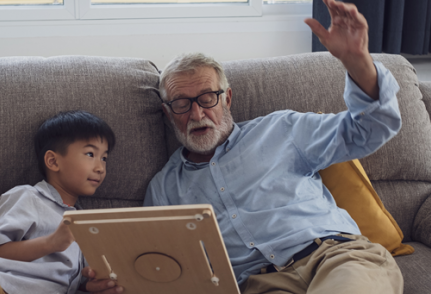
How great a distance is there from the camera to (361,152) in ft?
3.94

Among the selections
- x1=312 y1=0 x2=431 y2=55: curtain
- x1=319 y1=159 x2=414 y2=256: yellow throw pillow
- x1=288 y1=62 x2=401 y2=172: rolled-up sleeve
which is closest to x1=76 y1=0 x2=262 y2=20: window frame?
x1=312 y1=0 x2=431 y2=55: curtain

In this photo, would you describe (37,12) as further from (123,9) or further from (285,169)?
(285,169)

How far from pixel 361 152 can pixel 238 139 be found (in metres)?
0.45

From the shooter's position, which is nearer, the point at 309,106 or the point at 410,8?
the point at 309,106

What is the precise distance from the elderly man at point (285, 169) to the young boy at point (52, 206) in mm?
275

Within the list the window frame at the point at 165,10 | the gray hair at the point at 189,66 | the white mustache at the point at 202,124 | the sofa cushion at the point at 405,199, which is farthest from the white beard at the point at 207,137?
the window frame at the point at 165,10

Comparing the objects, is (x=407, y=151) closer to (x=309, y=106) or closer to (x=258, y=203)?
(x=309, y=106)

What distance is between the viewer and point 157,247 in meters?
0.84

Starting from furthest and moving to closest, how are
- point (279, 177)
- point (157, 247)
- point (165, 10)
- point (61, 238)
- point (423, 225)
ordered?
point (165, 10)
point (423, 225)
point (279, 177)
point (61, 238)
point (157, 247)

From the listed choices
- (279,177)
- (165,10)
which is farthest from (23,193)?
(165,10)

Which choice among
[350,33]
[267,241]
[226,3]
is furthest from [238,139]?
[226,3]

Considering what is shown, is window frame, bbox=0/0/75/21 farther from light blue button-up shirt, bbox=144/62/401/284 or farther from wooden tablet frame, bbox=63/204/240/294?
wooden tablet frame, bbox=63/204/240/294

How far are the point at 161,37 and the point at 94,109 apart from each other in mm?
874

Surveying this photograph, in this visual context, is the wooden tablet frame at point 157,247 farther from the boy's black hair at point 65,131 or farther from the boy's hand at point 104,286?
the boy's black hair at point 65,131
